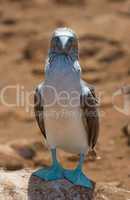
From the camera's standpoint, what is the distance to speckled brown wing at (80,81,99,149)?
16.0 feet

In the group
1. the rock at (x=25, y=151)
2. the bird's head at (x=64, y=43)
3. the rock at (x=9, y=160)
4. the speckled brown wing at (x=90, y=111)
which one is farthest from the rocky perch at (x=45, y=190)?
the rock at (x=25, y=151)

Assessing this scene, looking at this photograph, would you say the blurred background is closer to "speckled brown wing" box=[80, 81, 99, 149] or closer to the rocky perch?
the rocky perch

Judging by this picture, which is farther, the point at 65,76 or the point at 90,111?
the point at 90,111

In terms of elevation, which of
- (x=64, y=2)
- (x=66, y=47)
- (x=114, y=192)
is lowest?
(x=114, y=192)

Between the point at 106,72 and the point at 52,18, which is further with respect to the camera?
the point at 52,18

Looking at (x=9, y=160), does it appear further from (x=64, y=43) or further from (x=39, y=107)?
(x=64, y=43)

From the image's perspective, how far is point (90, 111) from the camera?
496 centimetres

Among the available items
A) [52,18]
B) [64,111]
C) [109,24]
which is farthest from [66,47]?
[52,18]

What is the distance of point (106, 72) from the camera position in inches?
414

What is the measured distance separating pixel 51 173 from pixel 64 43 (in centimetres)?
110

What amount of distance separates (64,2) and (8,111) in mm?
6365

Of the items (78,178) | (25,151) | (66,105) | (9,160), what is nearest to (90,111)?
(66,105)

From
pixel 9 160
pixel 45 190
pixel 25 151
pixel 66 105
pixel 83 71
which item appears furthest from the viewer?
pixel 83 71

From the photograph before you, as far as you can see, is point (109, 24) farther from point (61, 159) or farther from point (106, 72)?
point (61, 159)
